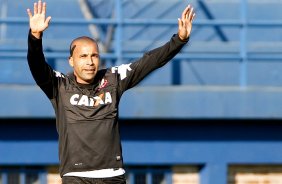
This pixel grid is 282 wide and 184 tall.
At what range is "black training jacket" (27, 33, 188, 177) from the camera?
5836 mm

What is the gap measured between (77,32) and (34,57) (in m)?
5.44

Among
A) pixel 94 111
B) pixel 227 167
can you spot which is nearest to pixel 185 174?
pixel 227 167

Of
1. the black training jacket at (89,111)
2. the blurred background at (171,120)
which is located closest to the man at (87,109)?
the black training jacket at (89,111)

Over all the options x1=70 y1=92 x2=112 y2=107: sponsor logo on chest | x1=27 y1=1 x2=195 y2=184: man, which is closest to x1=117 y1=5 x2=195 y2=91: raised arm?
x1=27 y1=1 x2=195 y2=184: man

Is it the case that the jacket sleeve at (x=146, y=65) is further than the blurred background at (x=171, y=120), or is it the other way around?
the blurred background at (x=171, y=120)

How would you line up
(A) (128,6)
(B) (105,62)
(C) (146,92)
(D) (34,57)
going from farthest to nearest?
(A) (128,6) → (B) (105,62) → (C) (146,92) → (D) (34,57)

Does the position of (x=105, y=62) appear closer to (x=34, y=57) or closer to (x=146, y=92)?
(x=146, y=92)

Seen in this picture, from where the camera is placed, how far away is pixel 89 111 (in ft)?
19.3

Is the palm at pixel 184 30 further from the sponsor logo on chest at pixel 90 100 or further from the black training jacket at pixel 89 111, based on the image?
the sponsor logo on chest at pixel 90 100

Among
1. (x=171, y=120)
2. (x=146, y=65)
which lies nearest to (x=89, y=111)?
(x=146, y=65)

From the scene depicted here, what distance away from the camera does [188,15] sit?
19.5 ft

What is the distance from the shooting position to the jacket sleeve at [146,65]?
19.7 feet

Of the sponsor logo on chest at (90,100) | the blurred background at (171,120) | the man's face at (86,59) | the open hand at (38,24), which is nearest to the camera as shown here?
the open hand at (38,24)

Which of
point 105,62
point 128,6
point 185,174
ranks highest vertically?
point 128,6
